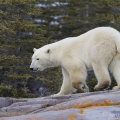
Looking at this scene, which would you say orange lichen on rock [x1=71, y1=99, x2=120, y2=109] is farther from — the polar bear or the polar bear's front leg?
the polar bear's front leg

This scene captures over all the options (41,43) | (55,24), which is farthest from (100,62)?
(55,24)

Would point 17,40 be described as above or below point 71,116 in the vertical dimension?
above

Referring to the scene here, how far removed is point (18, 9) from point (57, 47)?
9121 millimetres

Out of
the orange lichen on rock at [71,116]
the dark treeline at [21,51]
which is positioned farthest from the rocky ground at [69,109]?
the dark treeline at [21,51]

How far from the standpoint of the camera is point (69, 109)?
5883mm

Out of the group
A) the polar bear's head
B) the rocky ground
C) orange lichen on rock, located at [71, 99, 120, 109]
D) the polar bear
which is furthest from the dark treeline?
orange lichen on rock, located at [71, 99, 120, 109]

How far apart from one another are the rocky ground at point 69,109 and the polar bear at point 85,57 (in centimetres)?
140

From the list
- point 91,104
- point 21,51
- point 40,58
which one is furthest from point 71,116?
point 21,51

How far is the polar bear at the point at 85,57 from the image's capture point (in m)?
8.17

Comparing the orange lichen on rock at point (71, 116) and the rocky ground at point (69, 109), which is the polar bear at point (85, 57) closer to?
the rocky ground at point (69, 109)

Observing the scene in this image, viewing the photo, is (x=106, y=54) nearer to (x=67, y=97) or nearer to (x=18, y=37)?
(x=67, y=97)

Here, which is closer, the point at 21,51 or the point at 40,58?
the point at 40,58

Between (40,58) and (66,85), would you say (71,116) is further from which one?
(40,58)

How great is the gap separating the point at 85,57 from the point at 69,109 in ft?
9.78
